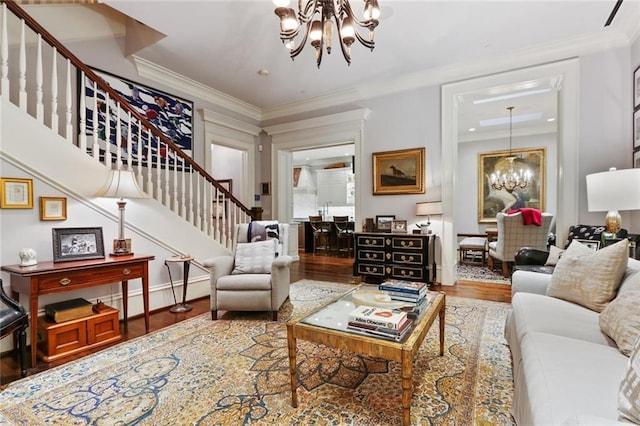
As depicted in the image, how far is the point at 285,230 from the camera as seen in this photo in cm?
373

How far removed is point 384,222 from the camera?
15.1ft

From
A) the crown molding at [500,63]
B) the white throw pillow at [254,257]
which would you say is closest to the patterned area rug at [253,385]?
the white throw pillow at [254,257]

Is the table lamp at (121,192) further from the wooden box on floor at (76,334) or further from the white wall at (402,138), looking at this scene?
the white wall at (402,138)

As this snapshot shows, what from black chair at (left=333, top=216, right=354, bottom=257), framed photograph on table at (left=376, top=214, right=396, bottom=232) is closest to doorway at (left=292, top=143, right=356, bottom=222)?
black chair at (left=333, top=216, right=354, bottom=257)

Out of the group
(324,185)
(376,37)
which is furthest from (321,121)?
(324,185)

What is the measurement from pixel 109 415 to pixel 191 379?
0.44 m

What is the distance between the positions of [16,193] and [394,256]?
4.07 m

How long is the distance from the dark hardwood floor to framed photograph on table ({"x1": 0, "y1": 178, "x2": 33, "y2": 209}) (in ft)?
3.80

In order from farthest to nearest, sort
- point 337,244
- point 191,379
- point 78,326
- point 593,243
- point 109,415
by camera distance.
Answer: point 337,244
point 593,243
point 78,326
point 191,379
point 109,415

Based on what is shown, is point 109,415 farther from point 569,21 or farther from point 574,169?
point 569,21

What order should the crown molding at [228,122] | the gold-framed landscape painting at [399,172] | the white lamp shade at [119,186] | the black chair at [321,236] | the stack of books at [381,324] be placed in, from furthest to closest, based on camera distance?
the black chair at [321,236], the crown molding at [228,122], the gold-framed landscape painting at [399,172], the white lamp shade at [119,186], the stack of books at [381,324]

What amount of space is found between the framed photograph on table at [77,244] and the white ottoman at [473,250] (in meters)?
5.73

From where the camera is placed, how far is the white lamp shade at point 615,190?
8.08ft

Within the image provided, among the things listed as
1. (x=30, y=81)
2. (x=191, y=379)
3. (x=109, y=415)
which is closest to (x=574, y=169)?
(x=191, y=379)
